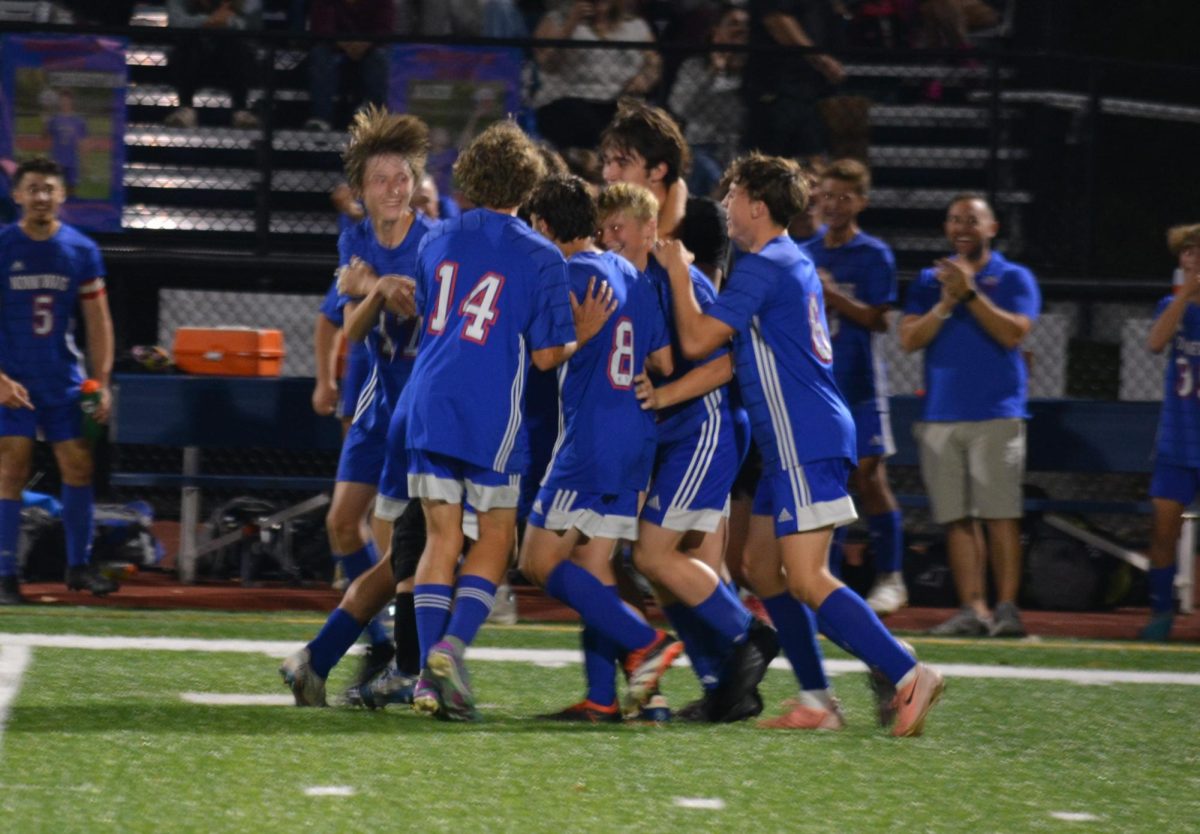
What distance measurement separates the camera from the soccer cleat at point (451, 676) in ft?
17.6

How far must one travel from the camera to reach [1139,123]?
12758mm

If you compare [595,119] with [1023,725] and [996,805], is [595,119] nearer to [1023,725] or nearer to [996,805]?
[1023,725]

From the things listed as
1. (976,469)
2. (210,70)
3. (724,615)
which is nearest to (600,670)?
(724,615)

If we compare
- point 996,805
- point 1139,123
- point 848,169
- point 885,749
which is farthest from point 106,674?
point 1139,123

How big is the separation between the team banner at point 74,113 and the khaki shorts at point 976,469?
16.0 ft

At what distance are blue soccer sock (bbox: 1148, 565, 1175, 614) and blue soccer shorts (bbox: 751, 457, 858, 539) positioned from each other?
13.1 ft

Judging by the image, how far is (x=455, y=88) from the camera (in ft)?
35.8

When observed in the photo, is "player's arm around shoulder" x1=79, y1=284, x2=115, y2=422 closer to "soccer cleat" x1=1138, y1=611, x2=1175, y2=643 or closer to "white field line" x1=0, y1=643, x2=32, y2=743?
"white field line" x1=0, y1=643, x2=32, y2=743

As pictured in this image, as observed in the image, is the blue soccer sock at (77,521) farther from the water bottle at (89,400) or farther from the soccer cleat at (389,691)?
the soccer cleat at (389,691)

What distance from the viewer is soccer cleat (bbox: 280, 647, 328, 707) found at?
5840 mm

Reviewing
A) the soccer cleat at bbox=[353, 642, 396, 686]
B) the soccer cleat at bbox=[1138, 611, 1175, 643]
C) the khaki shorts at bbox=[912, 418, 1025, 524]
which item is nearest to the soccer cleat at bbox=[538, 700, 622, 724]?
the soccer cleat at bbox=[353, 642, 396, 686]

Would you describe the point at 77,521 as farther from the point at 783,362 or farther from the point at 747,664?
the point at 783,362

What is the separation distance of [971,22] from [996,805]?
10037 millimetres

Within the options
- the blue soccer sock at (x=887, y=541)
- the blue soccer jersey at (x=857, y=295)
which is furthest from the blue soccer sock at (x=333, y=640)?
the blue soccer sock at (x=887, y=541)
